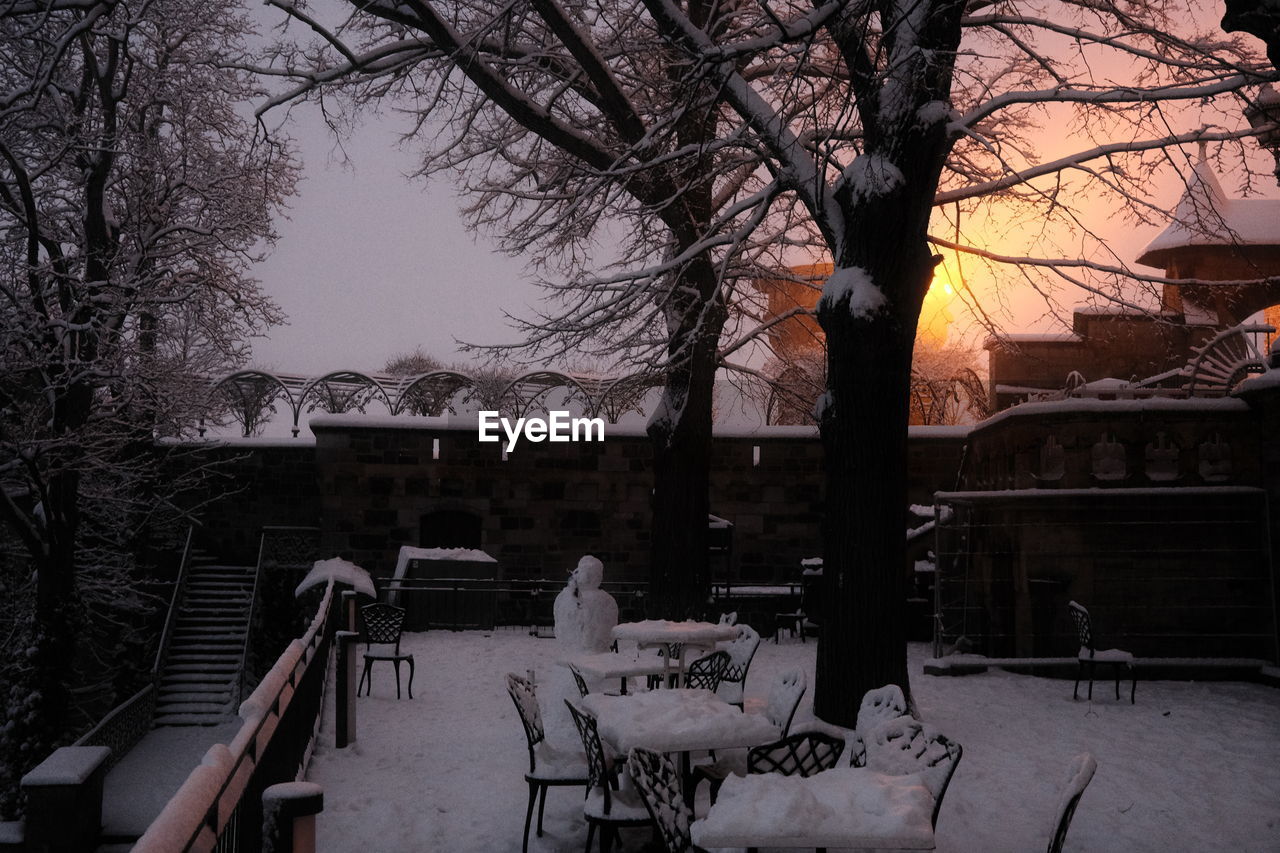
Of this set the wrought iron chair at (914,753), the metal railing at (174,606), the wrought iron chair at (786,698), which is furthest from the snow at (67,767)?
the metal railing at (174,606)

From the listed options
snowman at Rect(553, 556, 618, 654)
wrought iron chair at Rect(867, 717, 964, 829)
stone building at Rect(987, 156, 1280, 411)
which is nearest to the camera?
wrought iron chair at Rect(867, 717, 964, 829)

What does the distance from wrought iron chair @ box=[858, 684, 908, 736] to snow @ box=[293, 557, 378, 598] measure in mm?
7718

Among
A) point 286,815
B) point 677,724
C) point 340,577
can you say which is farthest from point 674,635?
point 340,577

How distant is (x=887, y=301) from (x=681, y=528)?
5735 mm

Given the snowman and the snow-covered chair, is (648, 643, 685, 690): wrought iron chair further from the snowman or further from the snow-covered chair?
the snow-covered chair

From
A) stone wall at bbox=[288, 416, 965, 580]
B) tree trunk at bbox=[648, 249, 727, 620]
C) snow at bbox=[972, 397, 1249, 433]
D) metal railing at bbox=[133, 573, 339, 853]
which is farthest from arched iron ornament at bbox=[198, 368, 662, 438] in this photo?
metal railing at bbox=[133, 573, 339, 853]

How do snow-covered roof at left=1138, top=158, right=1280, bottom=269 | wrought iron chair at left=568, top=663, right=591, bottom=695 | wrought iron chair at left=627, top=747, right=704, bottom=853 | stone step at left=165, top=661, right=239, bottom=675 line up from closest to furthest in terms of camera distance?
wrought iron chair at left=627, top=747, right=704, bottom=853 → wrought iron chair at left=568, top=663, right=591, bottom=695 → stone step at left=165, top=661, right=239, bottom=675 → snow-covered roof at left=1138, top=158, right=1280, bottom=269

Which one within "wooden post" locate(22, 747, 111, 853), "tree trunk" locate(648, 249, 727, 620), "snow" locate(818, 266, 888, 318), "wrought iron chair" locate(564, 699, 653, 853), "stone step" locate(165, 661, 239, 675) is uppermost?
"snow" locate(818, 266, 888, 318)

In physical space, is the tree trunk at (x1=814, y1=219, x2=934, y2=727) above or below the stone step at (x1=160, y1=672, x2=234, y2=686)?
above

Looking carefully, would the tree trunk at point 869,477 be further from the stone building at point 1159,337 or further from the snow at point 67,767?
the stone building at point 1159,337

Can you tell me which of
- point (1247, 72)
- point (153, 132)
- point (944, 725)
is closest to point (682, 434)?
point (944, 725)

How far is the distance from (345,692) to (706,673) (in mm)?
2885

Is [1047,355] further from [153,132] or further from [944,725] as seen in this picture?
[153,132]

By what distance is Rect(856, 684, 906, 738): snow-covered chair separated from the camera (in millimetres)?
5539
